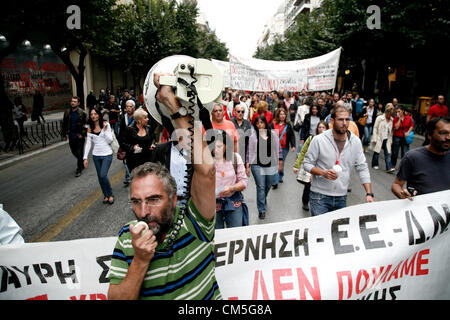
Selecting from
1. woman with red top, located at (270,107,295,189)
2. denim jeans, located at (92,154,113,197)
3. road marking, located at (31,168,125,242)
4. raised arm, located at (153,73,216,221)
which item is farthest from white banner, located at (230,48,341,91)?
raised arm, located at (153,73,216,221)

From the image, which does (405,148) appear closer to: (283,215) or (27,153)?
(283,215)

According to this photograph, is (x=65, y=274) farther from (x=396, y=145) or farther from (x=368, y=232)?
(x=396, y=145)

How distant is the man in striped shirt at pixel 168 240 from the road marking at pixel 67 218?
3758mm

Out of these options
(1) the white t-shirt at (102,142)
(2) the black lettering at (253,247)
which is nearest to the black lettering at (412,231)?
(2) the black lettering at (253,247)

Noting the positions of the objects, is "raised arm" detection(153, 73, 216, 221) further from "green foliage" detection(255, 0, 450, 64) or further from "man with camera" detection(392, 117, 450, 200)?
"green foliage" detection(255, 0, 450, 64)

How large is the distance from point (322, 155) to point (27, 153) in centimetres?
1044

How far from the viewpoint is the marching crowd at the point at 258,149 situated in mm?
3631

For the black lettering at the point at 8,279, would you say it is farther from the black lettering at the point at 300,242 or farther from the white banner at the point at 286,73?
the white banner at the point at 286,73

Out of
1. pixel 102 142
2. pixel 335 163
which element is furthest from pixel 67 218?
pixel 335 163

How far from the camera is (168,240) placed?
5.21ft

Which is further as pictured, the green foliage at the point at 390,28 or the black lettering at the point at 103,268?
the green foliage at the point at 390,28

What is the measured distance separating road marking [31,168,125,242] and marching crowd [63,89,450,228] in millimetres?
422

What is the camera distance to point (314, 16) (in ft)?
106
